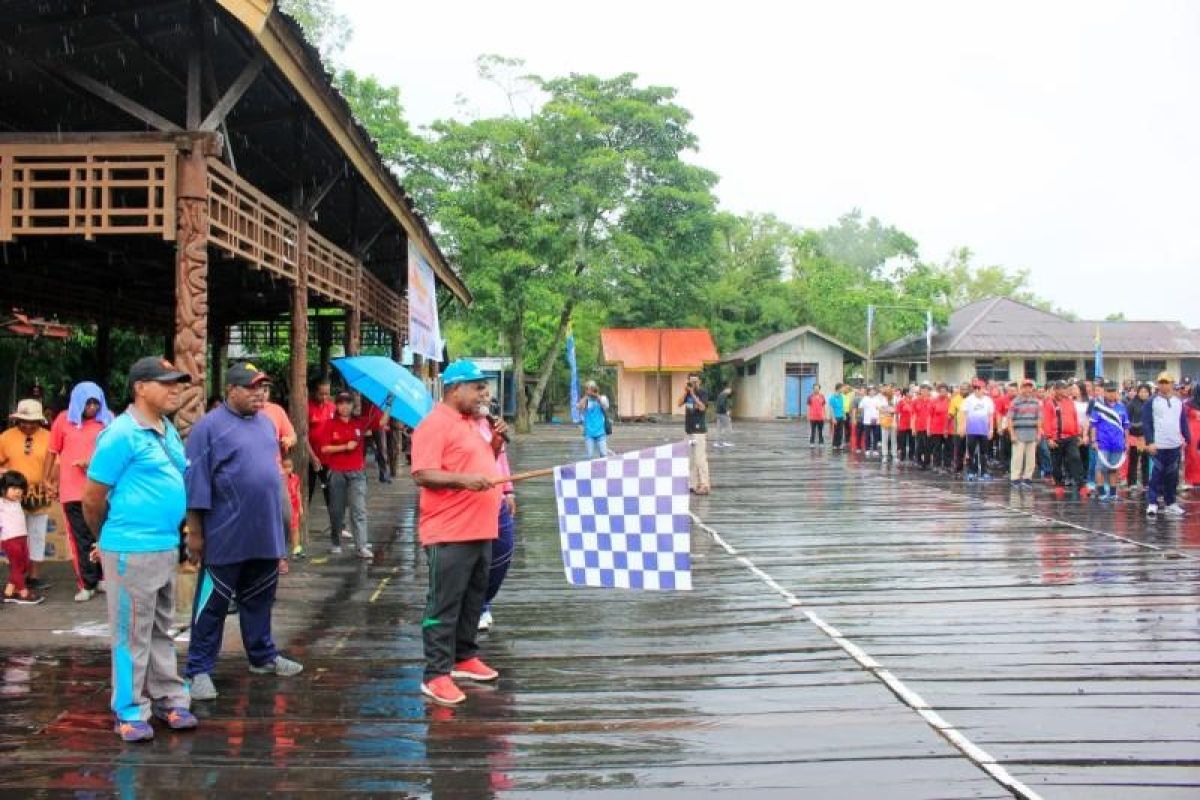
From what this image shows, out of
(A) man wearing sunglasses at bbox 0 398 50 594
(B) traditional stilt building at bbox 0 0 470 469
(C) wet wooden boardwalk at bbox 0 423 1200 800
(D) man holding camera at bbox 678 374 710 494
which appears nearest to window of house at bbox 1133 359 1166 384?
(D) man holding camera at bbox 678 374 710 494

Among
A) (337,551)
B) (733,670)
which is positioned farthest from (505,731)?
(337,551)

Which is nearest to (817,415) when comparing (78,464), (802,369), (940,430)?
(940,430)

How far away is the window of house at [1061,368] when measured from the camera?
40969 millimetres

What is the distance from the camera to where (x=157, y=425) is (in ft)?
16.2

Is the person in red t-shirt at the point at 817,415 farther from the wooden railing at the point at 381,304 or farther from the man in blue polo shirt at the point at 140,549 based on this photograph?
the man in blue polo shirt at the point at 140,549

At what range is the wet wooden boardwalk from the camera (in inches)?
167

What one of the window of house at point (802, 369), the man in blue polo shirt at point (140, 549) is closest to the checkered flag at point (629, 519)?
the man in blue polo shirt at point (140, 549)

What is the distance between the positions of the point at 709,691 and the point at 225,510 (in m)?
2.65

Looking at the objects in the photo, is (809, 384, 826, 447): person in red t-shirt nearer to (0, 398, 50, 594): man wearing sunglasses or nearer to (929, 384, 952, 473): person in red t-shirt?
(929, 384, 952, 473): person in red t-shirt

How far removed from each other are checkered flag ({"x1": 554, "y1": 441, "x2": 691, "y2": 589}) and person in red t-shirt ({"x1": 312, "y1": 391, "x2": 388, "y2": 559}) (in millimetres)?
4412

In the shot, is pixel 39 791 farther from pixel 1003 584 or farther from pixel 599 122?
pixel 599 122

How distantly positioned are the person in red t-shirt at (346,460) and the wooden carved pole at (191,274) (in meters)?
2.62

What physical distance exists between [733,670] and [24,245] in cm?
846

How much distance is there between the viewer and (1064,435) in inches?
651
